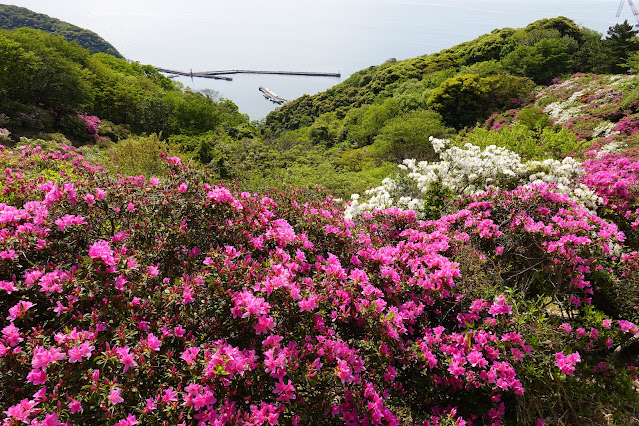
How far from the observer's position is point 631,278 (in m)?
3.18

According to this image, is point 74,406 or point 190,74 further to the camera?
point 190,74

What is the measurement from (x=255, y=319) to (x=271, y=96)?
78369mm

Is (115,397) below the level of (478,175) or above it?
below

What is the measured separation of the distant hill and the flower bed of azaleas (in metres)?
90.2

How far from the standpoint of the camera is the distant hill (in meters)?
67.6

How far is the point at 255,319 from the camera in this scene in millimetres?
1809

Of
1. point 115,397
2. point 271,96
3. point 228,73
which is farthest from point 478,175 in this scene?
point 228,73

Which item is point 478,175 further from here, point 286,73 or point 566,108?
point 286,73

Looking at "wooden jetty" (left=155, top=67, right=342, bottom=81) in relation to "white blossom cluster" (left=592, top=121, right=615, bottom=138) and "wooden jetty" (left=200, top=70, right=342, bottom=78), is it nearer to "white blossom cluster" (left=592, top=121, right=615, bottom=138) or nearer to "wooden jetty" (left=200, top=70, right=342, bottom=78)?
"wooden jetty" (left=200, top=70, right=342, bottom=78)

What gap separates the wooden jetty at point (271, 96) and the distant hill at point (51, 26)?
120 feet

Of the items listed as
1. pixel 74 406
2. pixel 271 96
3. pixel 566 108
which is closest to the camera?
pixel 74 406

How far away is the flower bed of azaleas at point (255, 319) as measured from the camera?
1.58 metres

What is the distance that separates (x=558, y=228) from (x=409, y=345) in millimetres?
2138

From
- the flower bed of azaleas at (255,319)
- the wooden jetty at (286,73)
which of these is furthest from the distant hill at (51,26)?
the flower bed of azaleas at (255,319)
